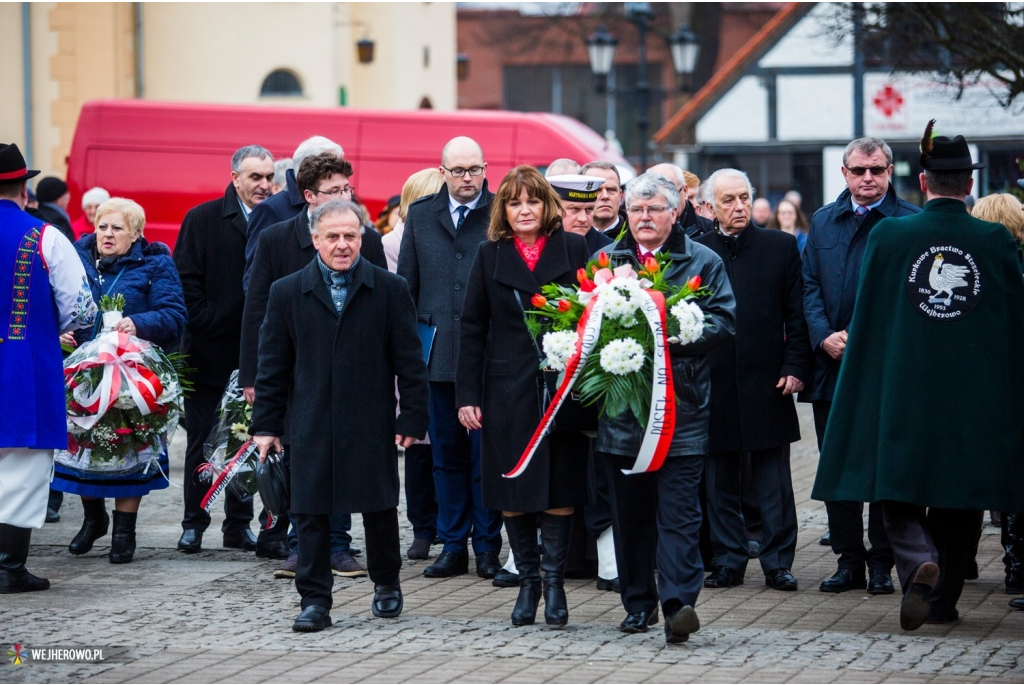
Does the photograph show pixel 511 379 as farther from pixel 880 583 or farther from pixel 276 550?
pixel 276 550

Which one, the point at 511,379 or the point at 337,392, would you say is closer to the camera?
the point at 337,392

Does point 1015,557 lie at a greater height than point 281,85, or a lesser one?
lesser

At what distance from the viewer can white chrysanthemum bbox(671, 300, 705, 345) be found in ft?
Result: 21.0

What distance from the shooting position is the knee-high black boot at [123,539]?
8812mm

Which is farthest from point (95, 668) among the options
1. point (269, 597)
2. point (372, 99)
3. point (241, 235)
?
point (372, 99)

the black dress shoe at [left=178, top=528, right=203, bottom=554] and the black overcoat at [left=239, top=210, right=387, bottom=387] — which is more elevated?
the black overcoat at [left=239, top=210, right=387, bottom=387]

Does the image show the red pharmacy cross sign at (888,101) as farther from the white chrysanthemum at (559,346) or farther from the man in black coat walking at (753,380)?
the white chrysanthemum at (559,346)

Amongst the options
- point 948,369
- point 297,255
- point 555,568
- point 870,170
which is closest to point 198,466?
point 297,255

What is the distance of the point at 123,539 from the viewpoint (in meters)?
8.84

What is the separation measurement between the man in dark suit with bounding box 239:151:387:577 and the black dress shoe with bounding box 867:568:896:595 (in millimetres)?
2690

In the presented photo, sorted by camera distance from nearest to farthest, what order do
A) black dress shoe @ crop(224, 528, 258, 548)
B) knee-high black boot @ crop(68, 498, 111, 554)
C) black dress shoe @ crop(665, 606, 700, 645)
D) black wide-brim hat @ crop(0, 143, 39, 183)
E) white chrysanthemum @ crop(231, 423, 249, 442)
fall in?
black dress shoe @ crop(665, 606, 700, 645), black wide-brim hat @ crop(0, 143, 39, 183), white chrysanthemum @ crop(231, 423, 249, 442), knee-high black boot @ crop(68, 498, 111, 554), black dress shoe @ crop(224, 528, 258, 548)

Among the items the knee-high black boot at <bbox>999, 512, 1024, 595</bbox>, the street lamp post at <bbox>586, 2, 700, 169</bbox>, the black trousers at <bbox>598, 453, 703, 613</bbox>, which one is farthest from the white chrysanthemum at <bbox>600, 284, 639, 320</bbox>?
the street lamp post at <bbox>586, 2, 700, 169</bbox>

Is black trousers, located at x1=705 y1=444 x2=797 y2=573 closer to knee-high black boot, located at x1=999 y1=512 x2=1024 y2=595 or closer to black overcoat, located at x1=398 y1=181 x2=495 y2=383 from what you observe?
A: knee-high black boot, located at x1=999 y1=512 x2=1024 y2=595

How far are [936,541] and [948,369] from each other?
2.80 feet
